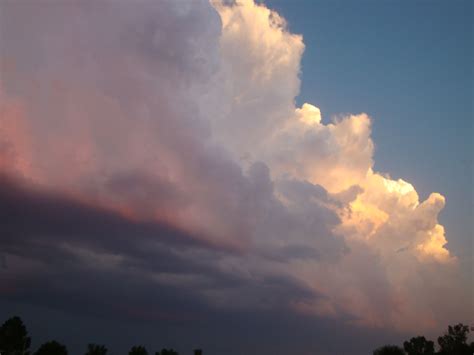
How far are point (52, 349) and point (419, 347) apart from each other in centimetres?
14751

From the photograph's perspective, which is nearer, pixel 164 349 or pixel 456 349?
pixel 456 349

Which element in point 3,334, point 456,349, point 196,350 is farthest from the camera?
point 196,350

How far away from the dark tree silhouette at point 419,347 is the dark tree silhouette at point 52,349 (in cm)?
13983

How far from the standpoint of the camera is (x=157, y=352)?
17012 cm

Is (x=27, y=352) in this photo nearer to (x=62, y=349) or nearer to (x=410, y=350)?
(x=62, y=349)

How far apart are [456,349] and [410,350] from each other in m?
21.3

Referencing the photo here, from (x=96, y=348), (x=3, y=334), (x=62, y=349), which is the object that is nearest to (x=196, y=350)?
(x=96, y=348)

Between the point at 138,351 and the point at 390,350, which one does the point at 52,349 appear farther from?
the point at 390,350

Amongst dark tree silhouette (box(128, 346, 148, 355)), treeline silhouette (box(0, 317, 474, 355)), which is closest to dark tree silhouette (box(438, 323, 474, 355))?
treeline silhouette (box(0, 317, 474, 355))

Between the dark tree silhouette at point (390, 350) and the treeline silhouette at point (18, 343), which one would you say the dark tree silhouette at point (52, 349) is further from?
the dark tree silhouette at point (390, 350)

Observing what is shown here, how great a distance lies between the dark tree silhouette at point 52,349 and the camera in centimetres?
13266

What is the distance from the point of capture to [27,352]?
137 meters

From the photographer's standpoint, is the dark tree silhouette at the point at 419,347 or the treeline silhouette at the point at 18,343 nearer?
the treeline silhouette at the point at 18,343

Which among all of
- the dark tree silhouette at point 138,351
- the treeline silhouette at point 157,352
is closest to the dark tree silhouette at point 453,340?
the treeline silhouette at point 157,352
